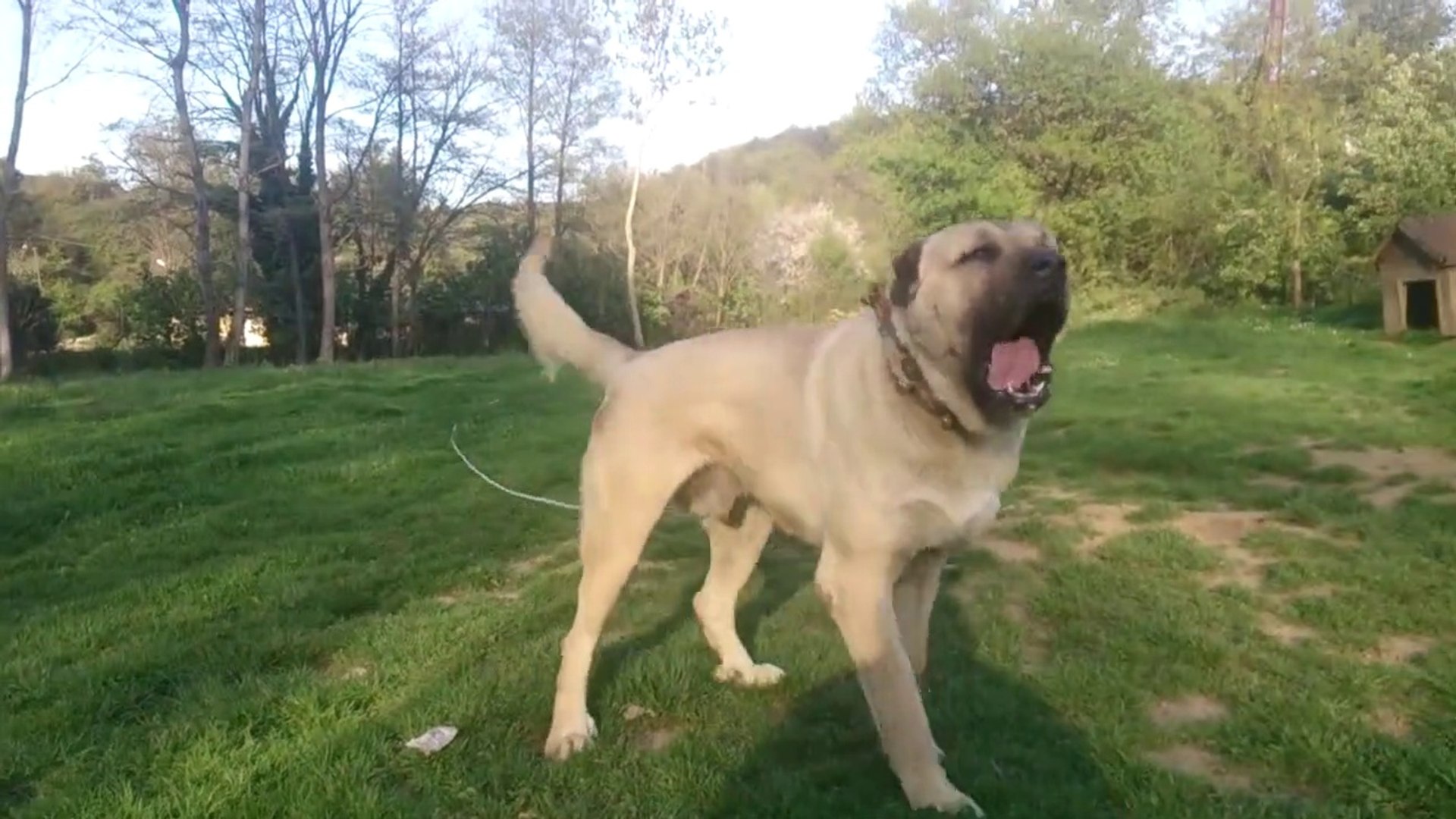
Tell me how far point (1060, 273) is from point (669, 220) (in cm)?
3632

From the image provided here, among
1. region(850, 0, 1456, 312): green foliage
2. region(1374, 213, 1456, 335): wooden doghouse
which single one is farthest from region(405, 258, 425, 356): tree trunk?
region(1374, 213, 1456, 335): wooden doghouse

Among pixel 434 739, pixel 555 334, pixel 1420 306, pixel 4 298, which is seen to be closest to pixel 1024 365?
pixel 555 334

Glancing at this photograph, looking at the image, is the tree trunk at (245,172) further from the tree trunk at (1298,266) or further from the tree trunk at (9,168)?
the tree trunk at (1298,266)

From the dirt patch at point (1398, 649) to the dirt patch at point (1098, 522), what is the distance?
1826 millimetres

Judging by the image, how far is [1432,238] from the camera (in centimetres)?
1605

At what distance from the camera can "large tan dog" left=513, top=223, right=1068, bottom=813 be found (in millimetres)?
3316

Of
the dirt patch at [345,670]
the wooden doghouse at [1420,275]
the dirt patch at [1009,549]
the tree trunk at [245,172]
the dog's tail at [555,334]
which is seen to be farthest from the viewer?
the tree trunk at [245,172]

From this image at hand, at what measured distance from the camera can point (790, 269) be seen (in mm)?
38656

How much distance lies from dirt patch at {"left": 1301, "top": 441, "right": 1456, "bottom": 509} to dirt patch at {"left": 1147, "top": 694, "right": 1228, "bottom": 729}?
3712mm

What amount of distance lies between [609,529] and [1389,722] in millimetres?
2574

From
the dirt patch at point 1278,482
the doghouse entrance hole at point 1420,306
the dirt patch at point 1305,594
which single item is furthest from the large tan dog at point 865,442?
the doghouse entrance hole at point 1420,306

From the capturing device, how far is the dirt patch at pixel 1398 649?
4449 mm

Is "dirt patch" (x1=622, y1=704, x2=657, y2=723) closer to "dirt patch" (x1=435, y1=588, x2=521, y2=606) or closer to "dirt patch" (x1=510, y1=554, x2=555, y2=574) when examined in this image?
"dirt patch" (x1=435, y1=588, x2=521, y2=606)

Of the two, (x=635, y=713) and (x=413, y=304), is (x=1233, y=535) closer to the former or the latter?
(x=635, y=713)
